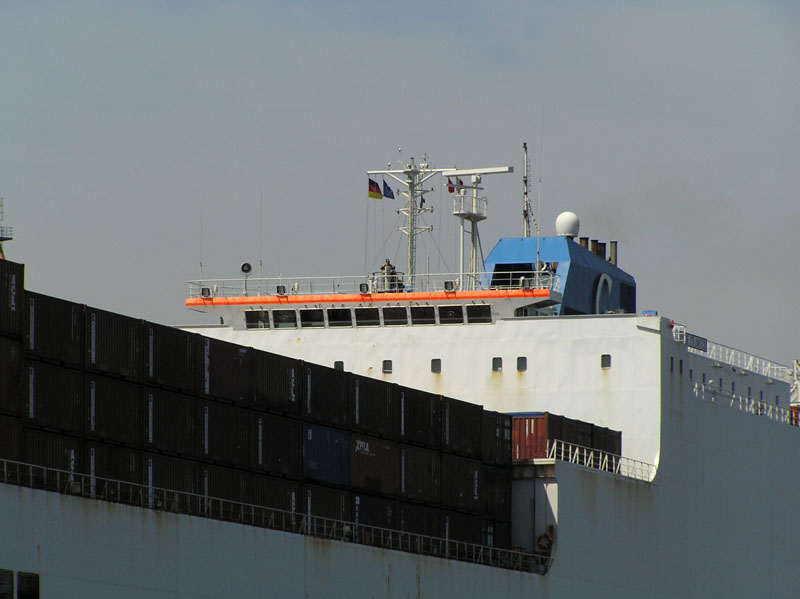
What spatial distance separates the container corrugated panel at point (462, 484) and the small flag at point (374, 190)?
1306 centimetres

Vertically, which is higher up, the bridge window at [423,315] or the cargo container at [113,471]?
the bridge window at [423,315]

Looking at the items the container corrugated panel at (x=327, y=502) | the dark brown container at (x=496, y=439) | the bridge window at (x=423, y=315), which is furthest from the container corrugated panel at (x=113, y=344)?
the bridge window at (x=423, y=315)

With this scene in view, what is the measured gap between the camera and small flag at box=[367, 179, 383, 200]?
164 ft

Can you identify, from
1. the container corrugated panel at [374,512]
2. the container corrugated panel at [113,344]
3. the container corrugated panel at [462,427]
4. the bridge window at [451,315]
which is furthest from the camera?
the bridge window at [451,315]

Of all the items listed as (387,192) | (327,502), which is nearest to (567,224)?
(387,192)

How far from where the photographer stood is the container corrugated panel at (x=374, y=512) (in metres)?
35.4

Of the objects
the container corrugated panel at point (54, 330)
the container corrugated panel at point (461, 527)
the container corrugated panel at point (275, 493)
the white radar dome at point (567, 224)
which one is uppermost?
the white radar dome at point (567, 224)

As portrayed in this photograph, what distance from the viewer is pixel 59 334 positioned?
92.7ft

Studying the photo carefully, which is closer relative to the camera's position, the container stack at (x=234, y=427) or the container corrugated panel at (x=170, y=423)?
the container stack at (x=234, y=427)

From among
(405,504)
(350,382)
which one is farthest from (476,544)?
(350,382)

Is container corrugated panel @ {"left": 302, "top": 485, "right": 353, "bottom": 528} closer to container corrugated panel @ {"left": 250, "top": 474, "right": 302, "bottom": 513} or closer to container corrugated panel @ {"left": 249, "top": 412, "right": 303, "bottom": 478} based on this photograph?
container corrugated panel @ {"left": 250, "top": 474, "right": 302, "bottom": 513}

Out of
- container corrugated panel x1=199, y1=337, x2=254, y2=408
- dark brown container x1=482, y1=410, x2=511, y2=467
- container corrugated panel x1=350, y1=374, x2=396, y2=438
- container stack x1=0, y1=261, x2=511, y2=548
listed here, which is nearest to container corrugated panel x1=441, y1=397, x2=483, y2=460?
container stack x1=0, y1=261, x2=511, y2=548

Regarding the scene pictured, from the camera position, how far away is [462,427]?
129 feet

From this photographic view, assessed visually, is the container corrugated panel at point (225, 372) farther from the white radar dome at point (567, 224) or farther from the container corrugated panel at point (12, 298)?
the white radar dome at point (567, 224)
